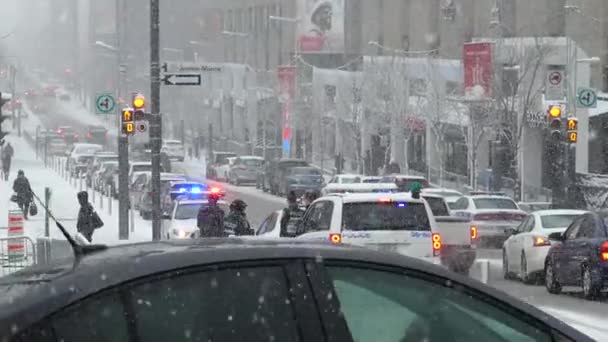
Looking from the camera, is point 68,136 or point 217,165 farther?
point 68,136

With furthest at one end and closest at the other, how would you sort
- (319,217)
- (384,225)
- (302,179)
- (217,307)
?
(302,179) → (319,217) → (384,225) → (217,307)

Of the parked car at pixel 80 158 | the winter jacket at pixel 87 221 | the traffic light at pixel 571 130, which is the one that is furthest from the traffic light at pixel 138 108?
the parked car at pixel 80 158

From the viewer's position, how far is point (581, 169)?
44125 mm

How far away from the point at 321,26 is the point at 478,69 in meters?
28.0

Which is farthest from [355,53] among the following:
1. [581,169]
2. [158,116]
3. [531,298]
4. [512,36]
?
[531,298]

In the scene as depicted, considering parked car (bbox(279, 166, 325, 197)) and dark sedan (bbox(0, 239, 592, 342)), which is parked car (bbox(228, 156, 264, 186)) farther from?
dark sedan (bbox(0, 239, 592, 342))

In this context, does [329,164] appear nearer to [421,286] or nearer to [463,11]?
[463,11]

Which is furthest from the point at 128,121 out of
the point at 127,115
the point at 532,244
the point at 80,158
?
the point at 80,158

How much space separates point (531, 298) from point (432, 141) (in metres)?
41.3

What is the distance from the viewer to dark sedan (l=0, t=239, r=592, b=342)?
13.6 ft

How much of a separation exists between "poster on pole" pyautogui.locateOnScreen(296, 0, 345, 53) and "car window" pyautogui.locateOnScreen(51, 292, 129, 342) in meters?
65.3

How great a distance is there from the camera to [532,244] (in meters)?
21.0

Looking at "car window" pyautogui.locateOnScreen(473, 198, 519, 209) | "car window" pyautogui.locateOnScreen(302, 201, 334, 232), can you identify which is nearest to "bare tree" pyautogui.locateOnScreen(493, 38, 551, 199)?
"car window" pyautogui.locateOnScreen(473, 198, 519, 209)

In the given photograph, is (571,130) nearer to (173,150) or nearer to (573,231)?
(573,231)
